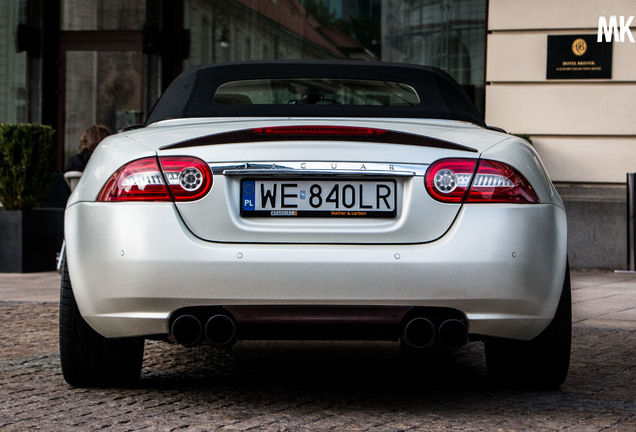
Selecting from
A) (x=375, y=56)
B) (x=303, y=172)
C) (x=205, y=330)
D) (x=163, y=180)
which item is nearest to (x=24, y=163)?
(x=375, y=56)

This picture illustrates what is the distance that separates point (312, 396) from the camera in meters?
4.46

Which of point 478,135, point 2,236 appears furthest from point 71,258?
point 2,236

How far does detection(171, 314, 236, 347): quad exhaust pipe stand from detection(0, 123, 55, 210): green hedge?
7967 millimetres

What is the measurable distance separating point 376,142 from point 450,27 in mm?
9851

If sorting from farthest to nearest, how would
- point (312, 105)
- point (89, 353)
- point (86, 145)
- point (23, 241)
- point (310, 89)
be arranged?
point (86, 145) < point (23, 241) < point (310, 89) < point (312, 105) < point (89, 353)

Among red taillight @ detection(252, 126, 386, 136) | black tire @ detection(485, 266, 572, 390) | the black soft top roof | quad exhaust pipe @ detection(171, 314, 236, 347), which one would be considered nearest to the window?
the black soft top roof

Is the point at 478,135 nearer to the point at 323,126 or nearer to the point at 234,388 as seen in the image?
the point at 323,126

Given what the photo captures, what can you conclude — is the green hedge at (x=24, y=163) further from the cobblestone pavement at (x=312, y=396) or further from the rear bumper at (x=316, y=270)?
the rear bumper at (x=316, y=270)

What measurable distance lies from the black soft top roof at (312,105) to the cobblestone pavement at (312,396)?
3.60 feet

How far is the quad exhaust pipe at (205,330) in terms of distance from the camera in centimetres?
391

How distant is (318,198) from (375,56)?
33.8 ft

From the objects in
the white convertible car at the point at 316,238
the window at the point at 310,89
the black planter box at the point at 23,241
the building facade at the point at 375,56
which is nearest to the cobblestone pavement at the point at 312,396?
the white convertible car at the point at 316,238

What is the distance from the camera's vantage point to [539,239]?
157 inches

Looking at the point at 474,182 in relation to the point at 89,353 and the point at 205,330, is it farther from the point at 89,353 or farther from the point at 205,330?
the point at 89,353
